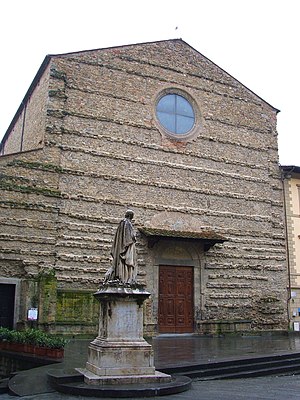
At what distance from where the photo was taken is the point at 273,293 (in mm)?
19344

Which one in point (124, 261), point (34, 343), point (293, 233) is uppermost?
point (293, 233)

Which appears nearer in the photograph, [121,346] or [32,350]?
[121,346]

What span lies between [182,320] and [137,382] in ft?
33.0

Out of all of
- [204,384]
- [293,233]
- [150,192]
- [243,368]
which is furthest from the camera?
[293,233]

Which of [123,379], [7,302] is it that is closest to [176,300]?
[7,302]

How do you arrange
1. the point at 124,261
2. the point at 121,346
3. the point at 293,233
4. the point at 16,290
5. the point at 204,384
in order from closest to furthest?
1. the point at 121,346
2. the point at 204,384
3. the point at 124,261
4. the point at 16,290
5. the point at 293,233

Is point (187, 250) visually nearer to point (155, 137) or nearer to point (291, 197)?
point (155, 137)

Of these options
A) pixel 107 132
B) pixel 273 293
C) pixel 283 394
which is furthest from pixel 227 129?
pixel 283 394

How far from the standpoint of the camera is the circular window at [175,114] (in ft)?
63.3

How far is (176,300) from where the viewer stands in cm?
1753

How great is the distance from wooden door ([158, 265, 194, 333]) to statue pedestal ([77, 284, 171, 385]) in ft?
29.5

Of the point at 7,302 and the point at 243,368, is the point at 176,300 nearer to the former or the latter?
the point at 7,302

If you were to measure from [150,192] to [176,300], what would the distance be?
4.37 meters

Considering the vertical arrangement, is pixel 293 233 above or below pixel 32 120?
below
